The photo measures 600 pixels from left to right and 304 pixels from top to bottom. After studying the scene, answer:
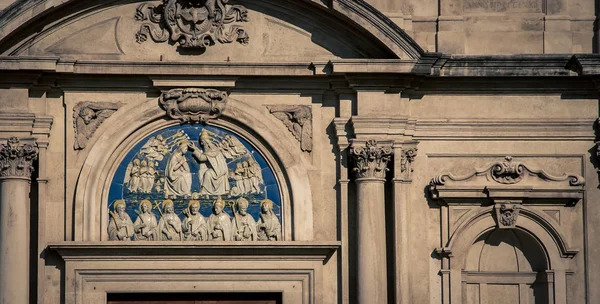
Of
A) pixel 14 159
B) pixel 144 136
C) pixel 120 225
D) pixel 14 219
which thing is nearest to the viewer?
pixel 14 219

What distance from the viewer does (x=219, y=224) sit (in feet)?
69.5

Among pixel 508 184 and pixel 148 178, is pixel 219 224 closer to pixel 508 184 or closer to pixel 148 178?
pixel 148 178

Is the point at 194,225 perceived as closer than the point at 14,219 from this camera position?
No

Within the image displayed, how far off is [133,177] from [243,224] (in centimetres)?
159

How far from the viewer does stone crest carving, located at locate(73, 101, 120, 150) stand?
21234 millimetres

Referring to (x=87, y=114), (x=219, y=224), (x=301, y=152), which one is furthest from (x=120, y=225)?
(x=301, y=152)

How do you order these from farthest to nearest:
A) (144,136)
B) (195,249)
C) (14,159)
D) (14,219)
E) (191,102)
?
1. (144,136)
2. (191,102)
3. (195,249)
4. (14,159)
5. (14,219)

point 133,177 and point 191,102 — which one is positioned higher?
point 191,102

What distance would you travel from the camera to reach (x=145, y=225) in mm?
21094

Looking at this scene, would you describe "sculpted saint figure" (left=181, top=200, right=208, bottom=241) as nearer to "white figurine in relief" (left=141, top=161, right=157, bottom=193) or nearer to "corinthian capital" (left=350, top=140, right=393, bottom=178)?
"white figurine in relief" (left=141, top=161, right=157, bottom=193)

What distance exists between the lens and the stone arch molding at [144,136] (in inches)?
832

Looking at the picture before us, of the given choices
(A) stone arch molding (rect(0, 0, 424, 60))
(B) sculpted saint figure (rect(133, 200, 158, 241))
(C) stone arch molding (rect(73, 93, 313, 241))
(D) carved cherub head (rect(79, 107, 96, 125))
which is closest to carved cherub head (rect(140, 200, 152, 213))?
(B) sculpted saint figure (rect(133, 200, 158, 241))

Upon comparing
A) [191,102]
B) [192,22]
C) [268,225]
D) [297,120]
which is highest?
[192,22]

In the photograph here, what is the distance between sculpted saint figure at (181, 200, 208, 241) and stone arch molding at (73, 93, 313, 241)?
105 cm
